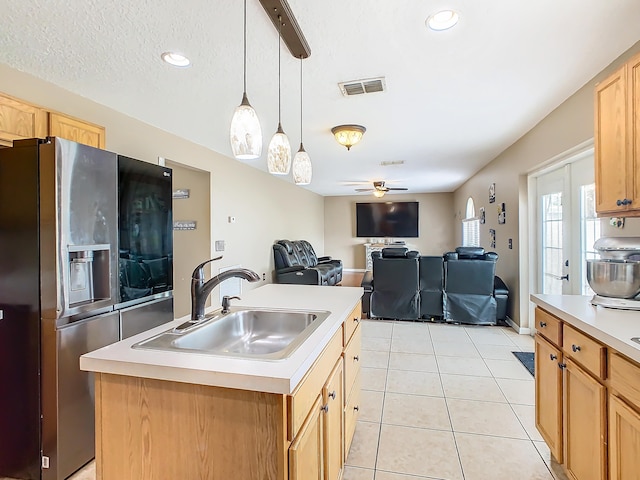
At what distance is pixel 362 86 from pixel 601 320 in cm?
209

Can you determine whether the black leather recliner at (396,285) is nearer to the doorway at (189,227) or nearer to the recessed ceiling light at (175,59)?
the doorway at (189,227)

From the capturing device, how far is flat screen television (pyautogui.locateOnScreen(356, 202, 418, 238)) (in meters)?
10.1

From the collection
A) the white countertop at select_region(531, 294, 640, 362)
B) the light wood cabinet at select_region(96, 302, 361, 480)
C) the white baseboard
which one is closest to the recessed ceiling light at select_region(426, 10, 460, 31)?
the white countertop at select_region(531, 294, 640, 362)

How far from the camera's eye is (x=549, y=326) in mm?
1771

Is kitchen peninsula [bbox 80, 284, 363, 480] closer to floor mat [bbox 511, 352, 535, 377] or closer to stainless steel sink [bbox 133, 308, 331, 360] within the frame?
stainless steel sink [bbox 133, 308, 331, 360]

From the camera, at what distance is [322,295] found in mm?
2094

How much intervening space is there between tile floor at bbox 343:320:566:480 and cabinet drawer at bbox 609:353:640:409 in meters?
0.92

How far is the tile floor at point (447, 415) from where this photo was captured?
1835 mm

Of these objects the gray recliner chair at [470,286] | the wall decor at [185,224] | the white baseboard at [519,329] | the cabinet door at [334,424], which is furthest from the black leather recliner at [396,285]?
the cabinet door at [334,424]

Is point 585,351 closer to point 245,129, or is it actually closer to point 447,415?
point 447,415

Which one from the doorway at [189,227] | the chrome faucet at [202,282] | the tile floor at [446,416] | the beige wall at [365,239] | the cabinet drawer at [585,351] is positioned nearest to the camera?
the cabinet drawer at [585,351]

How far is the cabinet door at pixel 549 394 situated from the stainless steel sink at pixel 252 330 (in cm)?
122

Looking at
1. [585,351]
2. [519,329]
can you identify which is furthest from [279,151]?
[519,329]

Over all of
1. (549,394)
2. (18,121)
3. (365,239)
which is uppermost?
(18,121)
